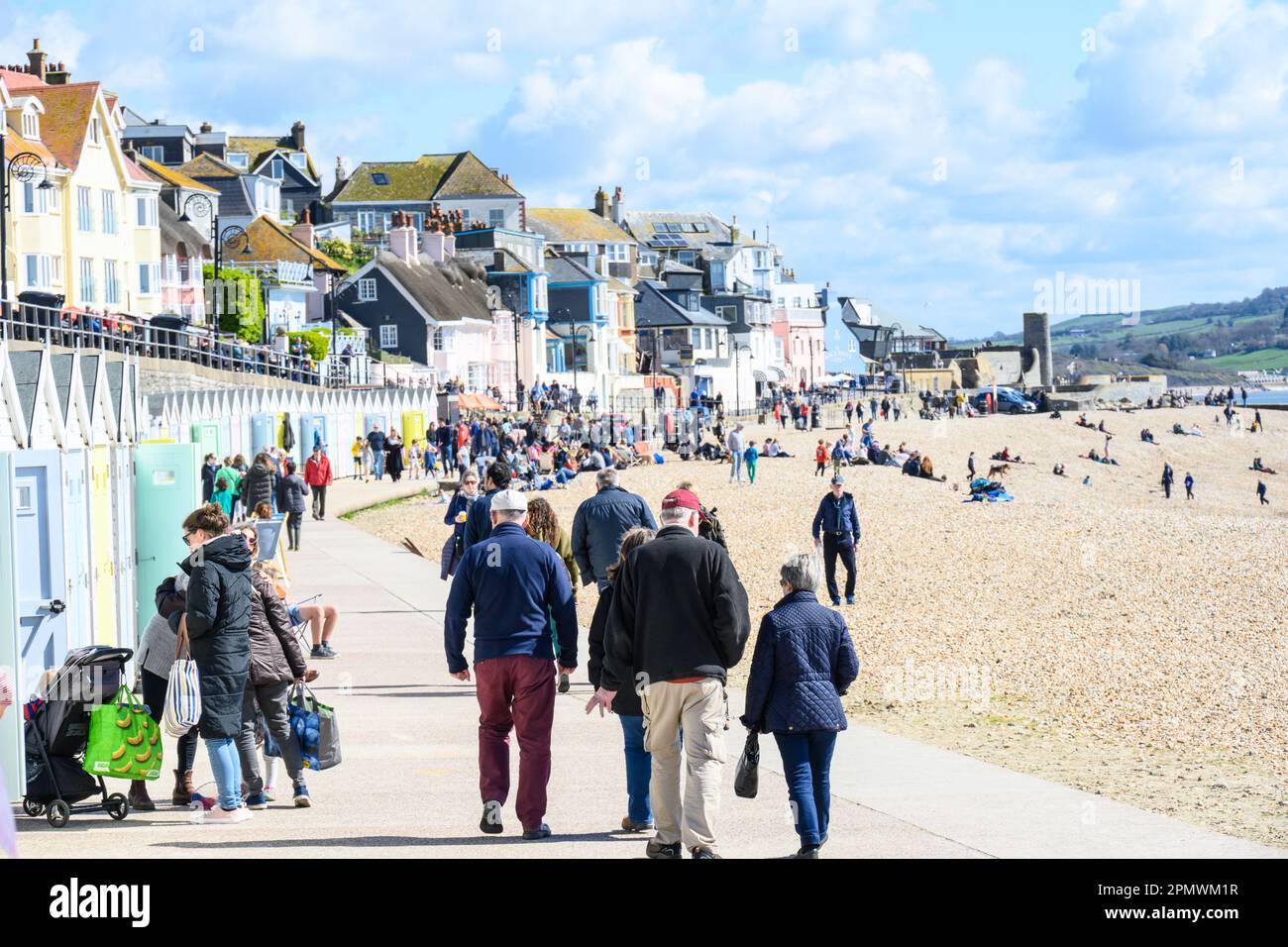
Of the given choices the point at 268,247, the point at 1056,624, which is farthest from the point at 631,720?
the point at 268,247

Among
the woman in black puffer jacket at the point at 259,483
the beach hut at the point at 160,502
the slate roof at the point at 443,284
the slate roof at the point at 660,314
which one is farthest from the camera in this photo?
the slate roof at the point at 660,314

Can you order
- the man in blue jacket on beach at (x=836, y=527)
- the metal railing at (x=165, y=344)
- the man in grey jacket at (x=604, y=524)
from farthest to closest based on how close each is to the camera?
1. the metal railing at (x=165, y=344)
2. the man in blue jacket on beach at (x=836, y=527)
3. the man in grey jacket at (x=604, y=524)

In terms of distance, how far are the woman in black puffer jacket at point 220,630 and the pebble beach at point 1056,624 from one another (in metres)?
5.75

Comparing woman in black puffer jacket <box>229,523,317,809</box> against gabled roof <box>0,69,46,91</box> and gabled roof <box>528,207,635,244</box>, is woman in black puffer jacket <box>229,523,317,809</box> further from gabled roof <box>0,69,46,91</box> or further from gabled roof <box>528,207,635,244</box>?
gabled roof <box>528,207,635,244</box>

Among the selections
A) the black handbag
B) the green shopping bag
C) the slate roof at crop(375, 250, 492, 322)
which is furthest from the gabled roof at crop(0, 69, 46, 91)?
the black handbag

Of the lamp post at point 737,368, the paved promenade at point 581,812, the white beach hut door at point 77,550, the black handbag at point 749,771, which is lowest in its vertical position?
the paved promenade at point 581,812

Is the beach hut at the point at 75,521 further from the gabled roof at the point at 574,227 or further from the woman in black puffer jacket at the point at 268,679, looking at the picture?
the gabled roof at the point at 574,227

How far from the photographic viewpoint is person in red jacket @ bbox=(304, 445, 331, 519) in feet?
97.5

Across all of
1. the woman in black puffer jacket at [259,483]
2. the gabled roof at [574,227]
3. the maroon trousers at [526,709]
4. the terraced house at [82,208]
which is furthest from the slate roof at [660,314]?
the maroon trousers at [526,709]

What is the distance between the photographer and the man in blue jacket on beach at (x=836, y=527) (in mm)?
19500

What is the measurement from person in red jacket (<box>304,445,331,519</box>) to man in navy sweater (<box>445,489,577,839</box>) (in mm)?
22078

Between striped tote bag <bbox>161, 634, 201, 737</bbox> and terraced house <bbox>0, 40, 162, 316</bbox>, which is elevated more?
terraced house <bbox>0, 40, 162, 316</bbox>

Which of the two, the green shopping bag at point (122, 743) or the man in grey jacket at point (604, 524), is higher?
the man in grey jacket at point (604, 524)

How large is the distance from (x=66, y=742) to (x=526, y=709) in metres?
2.61
